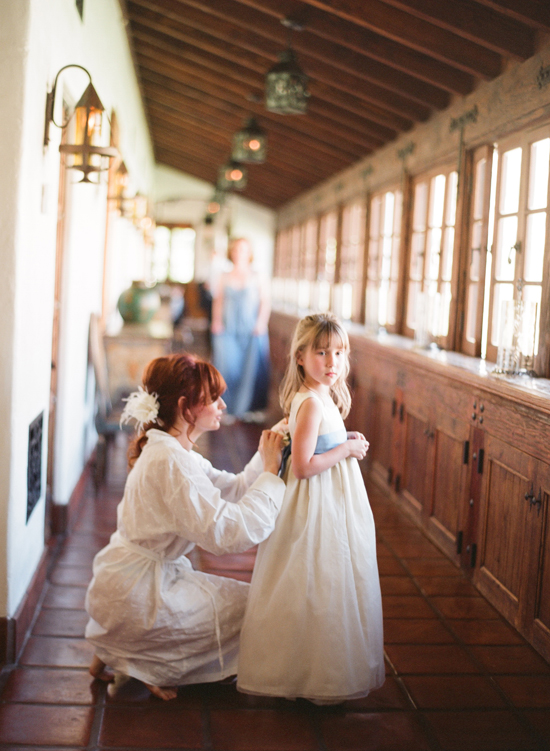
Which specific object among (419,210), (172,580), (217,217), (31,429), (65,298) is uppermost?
(217,217)

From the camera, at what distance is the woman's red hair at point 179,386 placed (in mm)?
2625

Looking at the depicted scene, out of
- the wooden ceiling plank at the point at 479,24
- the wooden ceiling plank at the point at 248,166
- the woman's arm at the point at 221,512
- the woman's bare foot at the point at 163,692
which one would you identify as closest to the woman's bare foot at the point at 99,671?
the woman's bare foot at the point at 163,692

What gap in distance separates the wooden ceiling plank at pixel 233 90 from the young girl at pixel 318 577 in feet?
14.8

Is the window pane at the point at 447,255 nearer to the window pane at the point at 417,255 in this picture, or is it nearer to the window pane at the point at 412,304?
the window pane at the point at 417,255

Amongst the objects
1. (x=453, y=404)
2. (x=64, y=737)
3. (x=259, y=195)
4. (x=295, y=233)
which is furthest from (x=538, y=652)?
(x=259, y=195)

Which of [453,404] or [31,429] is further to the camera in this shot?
[453,404]

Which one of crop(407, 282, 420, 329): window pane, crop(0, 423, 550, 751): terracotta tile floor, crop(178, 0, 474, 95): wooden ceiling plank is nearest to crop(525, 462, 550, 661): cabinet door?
crop(0, 423, 550, 751): terracotta tile floor

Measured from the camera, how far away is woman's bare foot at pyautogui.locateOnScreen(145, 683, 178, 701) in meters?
2.63

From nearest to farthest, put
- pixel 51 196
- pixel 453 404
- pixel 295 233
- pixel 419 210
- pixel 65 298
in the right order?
1. pixel 51 196
2. pixel 453 404
3. pixel 65 298
4. pixel 419 210
5. pixel 295 233

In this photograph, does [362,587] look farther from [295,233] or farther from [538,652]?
[295,233]

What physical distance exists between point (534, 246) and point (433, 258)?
1716 millimetres

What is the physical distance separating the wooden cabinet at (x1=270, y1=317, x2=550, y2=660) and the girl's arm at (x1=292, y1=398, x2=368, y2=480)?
2.88 ft

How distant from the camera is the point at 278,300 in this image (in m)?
14.2

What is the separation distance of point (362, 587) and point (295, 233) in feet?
36.5
